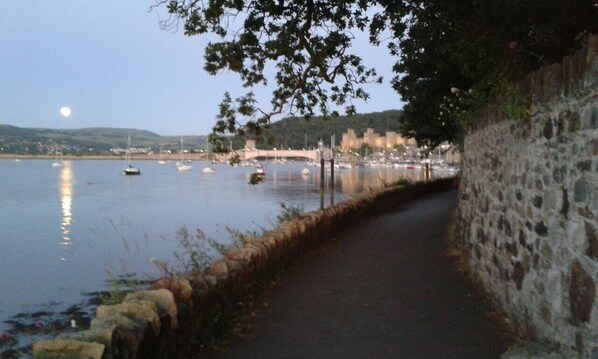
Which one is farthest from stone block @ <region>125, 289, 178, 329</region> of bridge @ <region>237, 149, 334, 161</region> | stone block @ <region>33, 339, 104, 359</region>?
bridge @ <region>237, 149, 334, 161</region>

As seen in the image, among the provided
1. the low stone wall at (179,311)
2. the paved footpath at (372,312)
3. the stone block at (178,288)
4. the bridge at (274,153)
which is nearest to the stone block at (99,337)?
the low stone wall at (179,311)

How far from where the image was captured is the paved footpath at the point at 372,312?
6688 mm

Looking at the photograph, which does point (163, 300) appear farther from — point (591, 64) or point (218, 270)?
point (591, 64)

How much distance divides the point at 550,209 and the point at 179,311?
3618 mm

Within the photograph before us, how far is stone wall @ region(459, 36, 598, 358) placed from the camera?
477 centimetres

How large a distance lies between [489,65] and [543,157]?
3.61 metres

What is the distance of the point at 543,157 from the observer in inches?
239

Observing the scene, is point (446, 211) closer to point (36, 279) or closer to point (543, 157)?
point (36, 279)

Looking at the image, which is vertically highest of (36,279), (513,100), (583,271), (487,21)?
(487,21)

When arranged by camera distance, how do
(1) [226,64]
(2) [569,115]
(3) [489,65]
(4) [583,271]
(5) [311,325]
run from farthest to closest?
(1) [226,64] → (3) [489,65] → (5) [311,325] → (2) [569,115] → (4) [583,271]

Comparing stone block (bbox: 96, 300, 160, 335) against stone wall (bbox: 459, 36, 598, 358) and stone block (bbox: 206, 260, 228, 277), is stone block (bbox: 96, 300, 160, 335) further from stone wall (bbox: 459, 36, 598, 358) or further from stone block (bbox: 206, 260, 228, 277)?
stone wall (bbox: 459, 36, 598, 358)

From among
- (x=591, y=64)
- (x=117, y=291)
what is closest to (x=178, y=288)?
(x=117, y=291)

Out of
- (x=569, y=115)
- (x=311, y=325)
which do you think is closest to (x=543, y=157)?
(x=569, y=115)

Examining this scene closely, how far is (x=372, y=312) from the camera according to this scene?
8273 mm
